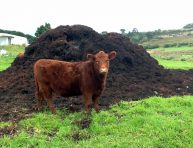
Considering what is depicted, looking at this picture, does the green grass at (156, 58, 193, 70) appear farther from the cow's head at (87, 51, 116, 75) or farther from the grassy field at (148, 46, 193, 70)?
the cow's head at (87, 51, 116, 75)

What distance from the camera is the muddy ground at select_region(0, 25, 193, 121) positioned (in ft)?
42.8

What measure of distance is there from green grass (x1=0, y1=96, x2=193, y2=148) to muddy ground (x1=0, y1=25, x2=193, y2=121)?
1.05 meters

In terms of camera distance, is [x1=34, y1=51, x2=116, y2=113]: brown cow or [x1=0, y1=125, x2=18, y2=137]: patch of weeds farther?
[x1=34, y1=51, x2=116, y2=113]: brown cow

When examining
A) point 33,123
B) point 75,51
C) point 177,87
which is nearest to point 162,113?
point 33,123

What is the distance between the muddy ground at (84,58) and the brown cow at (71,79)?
0.70m

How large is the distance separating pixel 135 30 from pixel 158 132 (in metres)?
90.4

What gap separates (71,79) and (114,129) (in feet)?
7.55

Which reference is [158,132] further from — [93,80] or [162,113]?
[93,80]

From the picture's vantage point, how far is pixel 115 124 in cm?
1021

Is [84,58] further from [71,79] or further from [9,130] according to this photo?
[9,130]

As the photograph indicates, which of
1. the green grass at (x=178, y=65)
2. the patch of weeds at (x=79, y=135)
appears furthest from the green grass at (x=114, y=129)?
the green grass at (x=178, y=65)

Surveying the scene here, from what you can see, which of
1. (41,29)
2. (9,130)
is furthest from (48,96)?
(41,29)

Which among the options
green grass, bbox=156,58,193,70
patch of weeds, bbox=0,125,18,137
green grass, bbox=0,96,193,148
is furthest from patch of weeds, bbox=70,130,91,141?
green grass, bbox=156,58,193,70

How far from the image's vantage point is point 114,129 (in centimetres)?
984
